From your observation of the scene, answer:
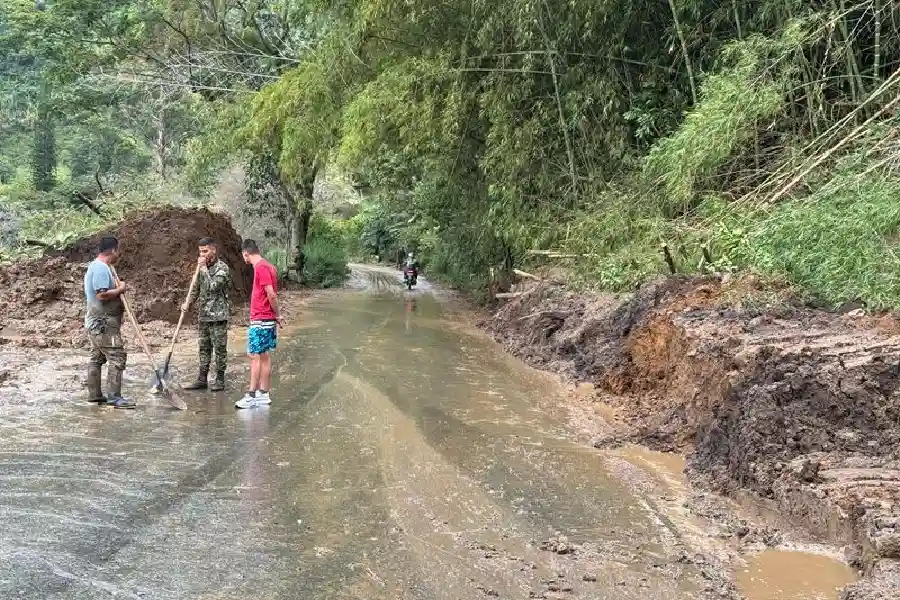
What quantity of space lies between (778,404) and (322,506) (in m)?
3.45

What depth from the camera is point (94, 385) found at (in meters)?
7.91

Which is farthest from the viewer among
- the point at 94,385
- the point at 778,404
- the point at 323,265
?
the point at 323,265

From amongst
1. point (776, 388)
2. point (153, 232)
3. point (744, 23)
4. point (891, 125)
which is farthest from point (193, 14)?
point (776, 388)

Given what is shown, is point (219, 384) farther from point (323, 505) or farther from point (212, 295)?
point (323, 505)

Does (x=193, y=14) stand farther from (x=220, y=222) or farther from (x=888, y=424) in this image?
(x=888, y=424)

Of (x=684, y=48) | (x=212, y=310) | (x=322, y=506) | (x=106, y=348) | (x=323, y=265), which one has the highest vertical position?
(x=684, y=48)

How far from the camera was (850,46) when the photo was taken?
10.1 metres

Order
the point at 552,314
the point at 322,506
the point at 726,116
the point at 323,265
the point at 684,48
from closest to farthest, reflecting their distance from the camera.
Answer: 1. the point at 322,506
2. the point at 726,116
3. the point at 684,48
4. the point at 552,314
5. the point at 323,265

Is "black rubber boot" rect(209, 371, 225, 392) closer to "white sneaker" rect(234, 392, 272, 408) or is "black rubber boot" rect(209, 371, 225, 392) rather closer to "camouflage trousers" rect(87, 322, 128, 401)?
"white sneaker" rect(234, 392, 272, 408)

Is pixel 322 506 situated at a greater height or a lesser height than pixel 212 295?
lesser

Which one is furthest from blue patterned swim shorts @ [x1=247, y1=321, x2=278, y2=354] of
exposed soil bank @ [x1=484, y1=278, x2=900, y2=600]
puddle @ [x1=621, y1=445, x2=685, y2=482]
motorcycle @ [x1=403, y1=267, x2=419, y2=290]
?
motorcycle @ [x1=403, y1=267, x2=419, y2=290]

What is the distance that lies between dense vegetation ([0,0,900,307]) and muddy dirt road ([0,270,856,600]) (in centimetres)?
361

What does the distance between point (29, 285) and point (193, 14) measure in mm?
10719

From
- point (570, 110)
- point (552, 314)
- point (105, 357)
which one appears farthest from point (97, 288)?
point (570, 110)
